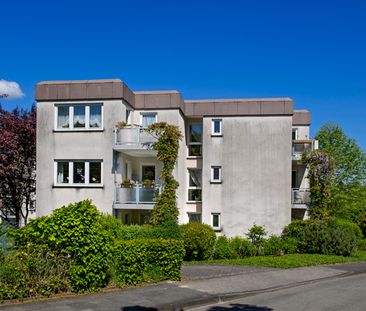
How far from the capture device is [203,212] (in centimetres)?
2575

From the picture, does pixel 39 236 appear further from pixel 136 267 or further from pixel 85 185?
pixel 85 185

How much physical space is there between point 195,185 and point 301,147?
267 inches

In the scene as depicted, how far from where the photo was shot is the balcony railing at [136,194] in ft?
72.7

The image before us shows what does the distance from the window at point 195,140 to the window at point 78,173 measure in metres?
6.64

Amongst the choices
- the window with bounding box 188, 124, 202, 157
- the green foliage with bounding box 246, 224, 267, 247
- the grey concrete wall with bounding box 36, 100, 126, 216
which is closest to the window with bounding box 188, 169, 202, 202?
the window with bounding box 188, 124, 202, 157

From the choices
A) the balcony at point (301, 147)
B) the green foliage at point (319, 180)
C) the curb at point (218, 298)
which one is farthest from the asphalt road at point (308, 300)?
the balcony at point (301, 147)

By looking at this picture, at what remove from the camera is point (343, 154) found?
4031 cm

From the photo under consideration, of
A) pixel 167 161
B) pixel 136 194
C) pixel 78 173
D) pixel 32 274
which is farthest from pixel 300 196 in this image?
pixel 32 274

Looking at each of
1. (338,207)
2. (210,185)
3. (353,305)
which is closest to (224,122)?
(210,185)

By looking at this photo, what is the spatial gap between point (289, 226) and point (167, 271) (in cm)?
1262

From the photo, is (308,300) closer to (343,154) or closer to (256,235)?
(256,235)

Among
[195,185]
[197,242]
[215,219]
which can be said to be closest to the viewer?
[197,242]

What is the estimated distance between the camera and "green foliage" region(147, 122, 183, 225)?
21627 millimetres

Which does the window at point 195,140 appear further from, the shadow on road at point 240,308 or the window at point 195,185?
the shadow on road at point 240,308
